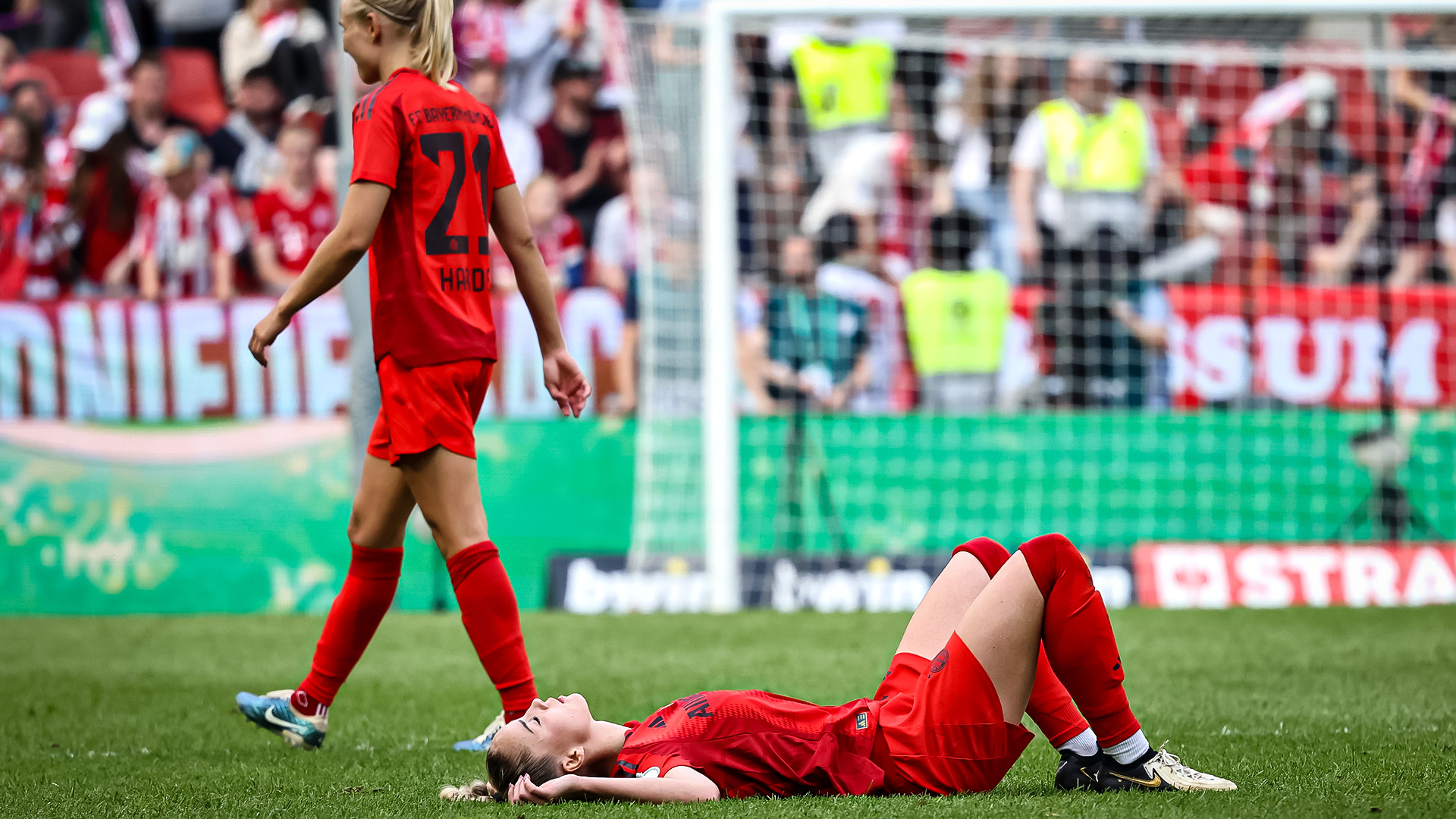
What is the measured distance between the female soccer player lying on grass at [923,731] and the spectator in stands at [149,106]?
9430 mm

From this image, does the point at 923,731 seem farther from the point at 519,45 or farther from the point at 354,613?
the point at 519,45

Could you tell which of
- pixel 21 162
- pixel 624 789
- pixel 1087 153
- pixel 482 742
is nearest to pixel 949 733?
pixel 624 789

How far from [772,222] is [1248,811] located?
7456 millimetres

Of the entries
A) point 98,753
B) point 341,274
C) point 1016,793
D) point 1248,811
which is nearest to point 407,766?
point 98,753

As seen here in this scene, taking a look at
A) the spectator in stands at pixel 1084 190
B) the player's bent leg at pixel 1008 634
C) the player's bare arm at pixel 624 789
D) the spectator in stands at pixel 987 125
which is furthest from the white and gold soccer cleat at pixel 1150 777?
the spectator in stands at pixel 987 125

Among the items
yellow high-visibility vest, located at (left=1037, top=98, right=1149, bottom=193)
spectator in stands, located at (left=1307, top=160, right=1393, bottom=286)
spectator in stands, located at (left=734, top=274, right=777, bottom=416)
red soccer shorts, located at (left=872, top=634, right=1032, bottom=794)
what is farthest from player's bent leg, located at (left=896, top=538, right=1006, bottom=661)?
spectator in stands, located at (left=1307, top=160, right=1393, bottom=286)

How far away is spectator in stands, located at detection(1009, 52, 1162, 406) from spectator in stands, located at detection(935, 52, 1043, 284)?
0.14m

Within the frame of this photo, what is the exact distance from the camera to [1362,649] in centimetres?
579

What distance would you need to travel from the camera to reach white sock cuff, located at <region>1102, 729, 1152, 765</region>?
303cm

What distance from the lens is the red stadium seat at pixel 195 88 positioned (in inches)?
453

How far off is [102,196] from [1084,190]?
723 cm

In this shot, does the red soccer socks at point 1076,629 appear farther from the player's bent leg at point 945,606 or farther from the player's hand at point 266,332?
the player's hand at point 266,332

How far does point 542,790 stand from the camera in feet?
9.39

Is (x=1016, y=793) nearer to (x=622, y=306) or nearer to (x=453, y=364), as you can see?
(x=453, y=364)
